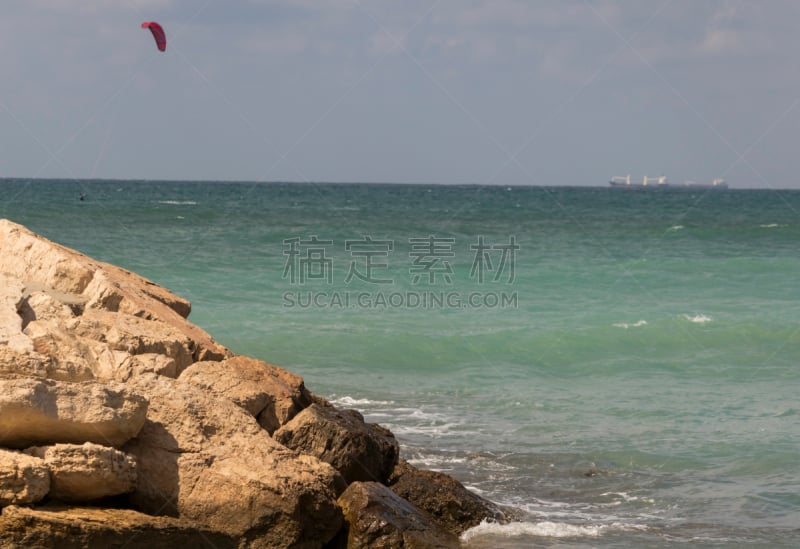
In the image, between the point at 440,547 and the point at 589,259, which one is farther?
the point at 589,259

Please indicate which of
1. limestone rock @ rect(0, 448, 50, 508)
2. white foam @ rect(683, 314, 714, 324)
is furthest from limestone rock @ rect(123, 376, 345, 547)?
white foam @ rect(683, 314, 714, 324)

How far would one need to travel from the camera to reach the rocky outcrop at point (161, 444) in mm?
5293

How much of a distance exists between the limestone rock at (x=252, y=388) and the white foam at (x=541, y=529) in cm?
147

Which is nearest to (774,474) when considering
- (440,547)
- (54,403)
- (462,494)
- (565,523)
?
(565,523)

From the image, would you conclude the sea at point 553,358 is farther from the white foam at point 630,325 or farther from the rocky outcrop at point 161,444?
the rocky outcrop at point 161,444

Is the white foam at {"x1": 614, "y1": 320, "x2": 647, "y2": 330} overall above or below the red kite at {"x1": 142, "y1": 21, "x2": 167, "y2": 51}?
below

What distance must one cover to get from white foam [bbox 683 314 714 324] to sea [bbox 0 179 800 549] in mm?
115

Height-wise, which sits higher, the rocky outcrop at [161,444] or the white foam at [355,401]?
the rocky outcrop at [161,444]

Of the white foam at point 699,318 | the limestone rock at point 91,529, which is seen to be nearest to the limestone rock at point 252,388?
the limestone rock at point 91,529

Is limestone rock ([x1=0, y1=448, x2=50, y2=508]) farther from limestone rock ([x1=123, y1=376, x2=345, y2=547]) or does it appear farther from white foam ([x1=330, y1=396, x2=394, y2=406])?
white foam ([x1=330, y1=396, x2=394, y2=406])

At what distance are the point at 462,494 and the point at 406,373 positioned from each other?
6000 millimetres

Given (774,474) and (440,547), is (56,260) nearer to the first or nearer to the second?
(440,547)

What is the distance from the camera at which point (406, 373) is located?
13109mm

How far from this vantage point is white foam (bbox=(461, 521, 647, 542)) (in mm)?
6941
